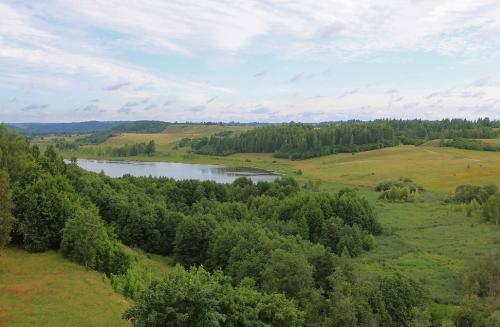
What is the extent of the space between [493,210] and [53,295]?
193ft

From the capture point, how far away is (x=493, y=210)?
65.7m

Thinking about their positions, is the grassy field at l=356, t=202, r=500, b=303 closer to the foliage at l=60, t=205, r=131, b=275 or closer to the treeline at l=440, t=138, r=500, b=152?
the foliage at l=60, t=205, r=131, b=275

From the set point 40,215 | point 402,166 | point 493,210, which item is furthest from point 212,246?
point 402,166

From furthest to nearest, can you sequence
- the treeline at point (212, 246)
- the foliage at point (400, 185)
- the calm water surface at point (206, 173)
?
the calm water surface at point (206, 173) < the foliage at point (400, 185) < the treeline at point (212, 246)

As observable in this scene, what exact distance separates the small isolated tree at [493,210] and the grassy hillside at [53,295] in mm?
53812

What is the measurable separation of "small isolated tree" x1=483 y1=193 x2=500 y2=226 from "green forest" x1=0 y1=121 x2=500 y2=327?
141 mm

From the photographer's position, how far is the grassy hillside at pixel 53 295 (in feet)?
84.1

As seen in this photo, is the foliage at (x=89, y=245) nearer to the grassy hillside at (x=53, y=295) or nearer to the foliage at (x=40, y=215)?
the grassy hillside at (x=53, y=295)

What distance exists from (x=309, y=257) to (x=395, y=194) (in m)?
54.9

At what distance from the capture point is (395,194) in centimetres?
8975

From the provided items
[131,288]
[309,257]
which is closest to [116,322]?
[131,288]

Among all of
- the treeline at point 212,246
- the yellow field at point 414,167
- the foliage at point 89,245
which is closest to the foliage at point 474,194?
the yellow field at point 414,167

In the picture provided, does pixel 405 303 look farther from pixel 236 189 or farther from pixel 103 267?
pixel 236 189

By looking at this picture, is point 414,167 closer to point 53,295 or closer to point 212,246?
point 212,246
